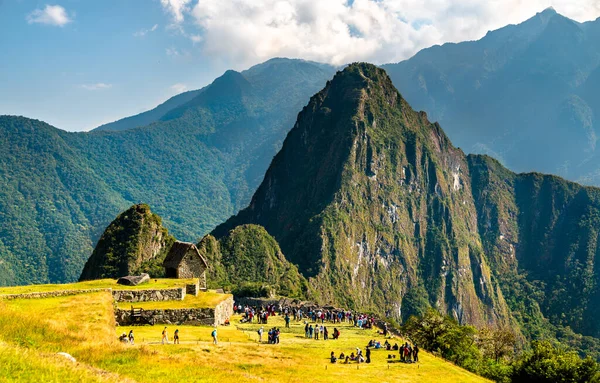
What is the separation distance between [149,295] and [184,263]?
13331 mm

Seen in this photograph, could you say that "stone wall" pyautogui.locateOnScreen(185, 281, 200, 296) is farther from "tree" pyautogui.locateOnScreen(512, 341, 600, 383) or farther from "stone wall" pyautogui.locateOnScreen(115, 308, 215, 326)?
"tree" pyautogui.locateOnScreen(512, 341, 600, 383)

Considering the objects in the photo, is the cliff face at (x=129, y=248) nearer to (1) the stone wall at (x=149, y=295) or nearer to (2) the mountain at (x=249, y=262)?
(2) the mountain at (x=249, y=262)

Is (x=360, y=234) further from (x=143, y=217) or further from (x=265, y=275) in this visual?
(x=143, y=217)

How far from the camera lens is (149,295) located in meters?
40.4

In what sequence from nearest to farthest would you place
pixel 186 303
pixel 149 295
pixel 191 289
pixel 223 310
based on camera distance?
pixel 149 295 → pixel 186 303 → pixel 191 289 → pixel 223 310

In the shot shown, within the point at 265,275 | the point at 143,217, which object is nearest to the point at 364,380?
the point at 143,217

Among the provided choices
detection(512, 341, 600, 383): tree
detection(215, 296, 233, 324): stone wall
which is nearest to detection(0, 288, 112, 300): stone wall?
detection(215, 296, 233, 324): stone wall

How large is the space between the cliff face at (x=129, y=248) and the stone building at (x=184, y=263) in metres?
40.5

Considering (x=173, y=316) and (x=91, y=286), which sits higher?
(x=91, y=286)

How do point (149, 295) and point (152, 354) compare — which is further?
point (149, 295)

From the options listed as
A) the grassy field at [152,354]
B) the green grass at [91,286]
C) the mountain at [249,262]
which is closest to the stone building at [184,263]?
the green grass at [91,286]

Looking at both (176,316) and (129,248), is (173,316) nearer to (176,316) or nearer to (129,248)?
(176,316)

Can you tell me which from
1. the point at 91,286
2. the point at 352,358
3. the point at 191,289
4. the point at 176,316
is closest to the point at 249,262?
the point at 191,289

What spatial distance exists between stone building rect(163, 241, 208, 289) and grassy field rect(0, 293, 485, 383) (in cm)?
1010
